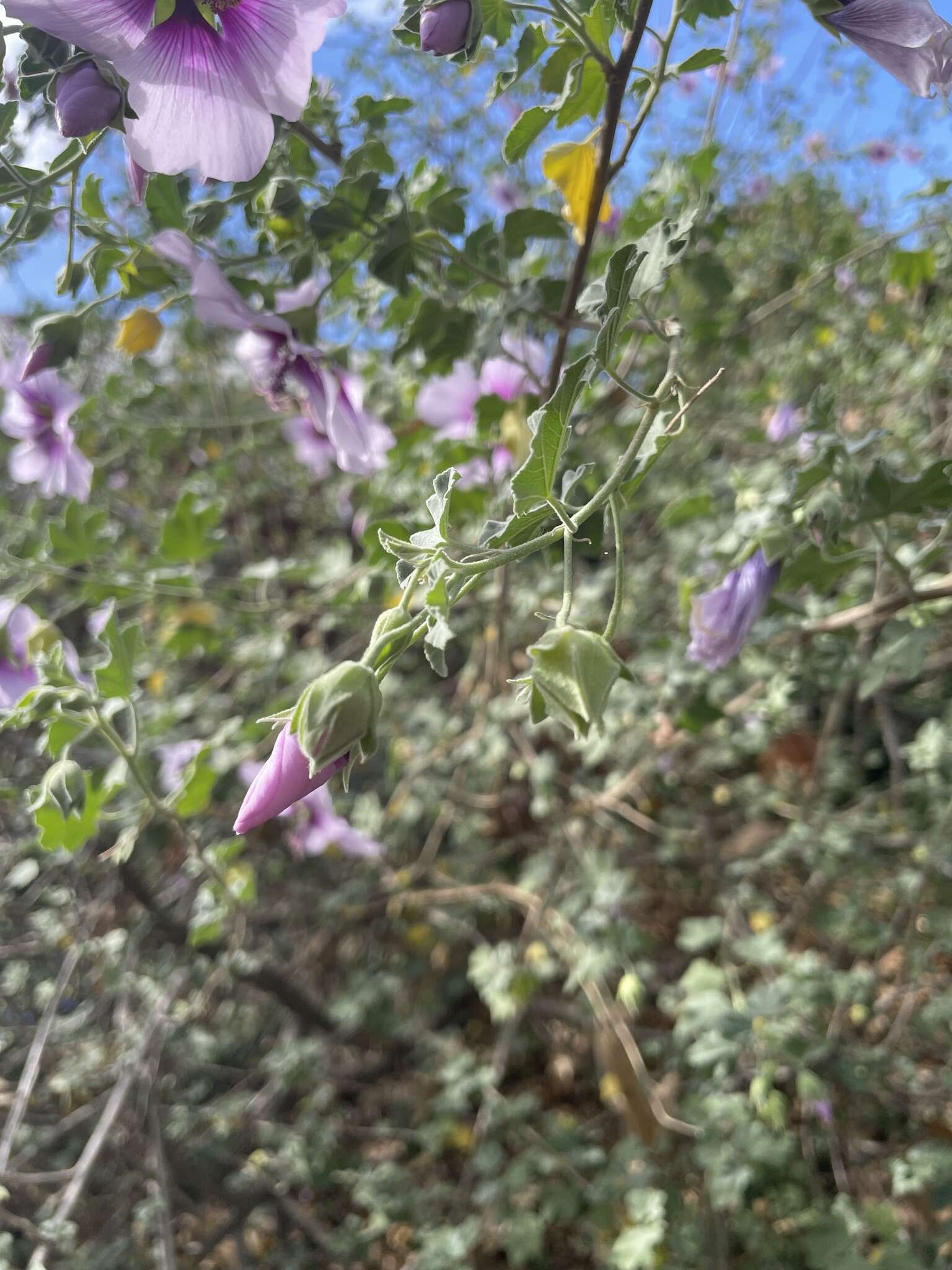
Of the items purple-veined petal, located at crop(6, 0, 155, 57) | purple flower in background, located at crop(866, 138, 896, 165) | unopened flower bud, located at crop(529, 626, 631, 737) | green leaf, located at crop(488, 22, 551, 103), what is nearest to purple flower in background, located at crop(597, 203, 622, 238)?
green leaf, located at crop(488, 22, 551, 103)

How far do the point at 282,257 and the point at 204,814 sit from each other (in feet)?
3.22

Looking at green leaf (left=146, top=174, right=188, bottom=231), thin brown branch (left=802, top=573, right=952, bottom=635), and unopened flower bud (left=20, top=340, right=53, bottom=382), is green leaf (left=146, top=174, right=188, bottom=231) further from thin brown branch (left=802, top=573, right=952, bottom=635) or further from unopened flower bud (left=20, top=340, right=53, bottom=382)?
thin brown branch (left=802, top=573, right=952, bottom=635)

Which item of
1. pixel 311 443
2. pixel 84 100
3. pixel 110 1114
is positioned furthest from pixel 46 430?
pixel 110 1114

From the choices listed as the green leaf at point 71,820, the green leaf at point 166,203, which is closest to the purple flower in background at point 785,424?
the green leaf at point 166,203

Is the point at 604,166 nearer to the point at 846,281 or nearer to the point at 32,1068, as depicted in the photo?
the point at 32,1068

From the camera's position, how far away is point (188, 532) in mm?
898

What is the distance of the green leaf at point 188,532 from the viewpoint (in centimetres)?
88

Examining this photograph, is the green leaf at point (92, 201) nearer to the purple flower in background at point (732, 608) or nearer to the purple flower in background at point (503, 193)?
the purple flower in background at point (732, 608)

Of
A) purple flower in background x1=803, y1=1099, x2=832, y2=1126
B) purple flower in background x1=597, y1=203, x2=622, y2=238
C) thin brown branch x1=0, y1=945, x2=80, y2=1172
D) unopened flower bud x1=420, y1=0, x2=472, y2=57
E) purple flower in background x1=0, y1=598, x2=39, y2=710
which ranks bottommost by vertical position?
thin brown branch x1=0, y1=945, x2=80, y2=1172

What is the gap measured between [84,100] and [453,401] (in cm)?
52

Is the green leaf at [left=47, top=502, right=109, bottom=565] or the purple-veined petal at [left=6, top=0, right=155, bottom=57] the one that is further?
the green leaf at [left=47, top=502, right=109, bottom=565]

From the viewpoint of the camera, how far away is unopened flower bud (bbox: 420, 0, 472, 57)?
0.40 m

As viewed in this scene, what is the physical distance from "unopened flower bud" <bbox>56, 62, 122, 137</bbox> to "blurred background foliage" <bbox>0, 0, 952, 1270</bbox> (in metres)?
0.13

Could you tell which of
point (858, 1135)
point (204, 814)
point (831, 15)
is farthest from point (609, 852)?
point (831, 15)
